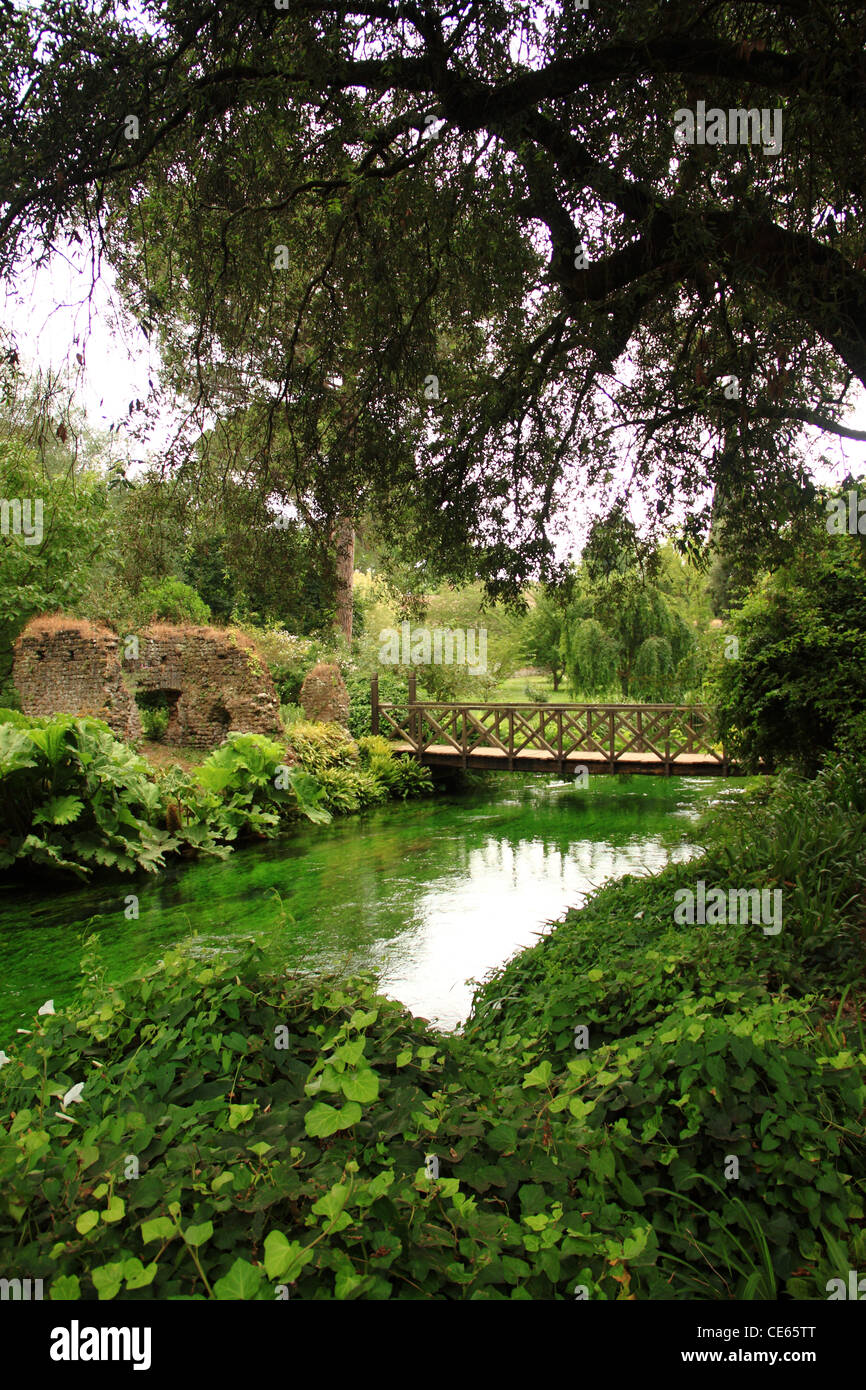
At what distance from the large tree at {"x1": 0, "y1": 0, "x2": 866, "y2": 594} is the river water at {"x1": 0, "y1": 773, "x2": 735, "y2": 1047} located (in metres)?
3.01

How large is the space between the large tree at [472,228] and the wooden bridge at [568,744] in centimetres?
921

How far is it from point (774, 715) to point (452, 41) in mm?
5530

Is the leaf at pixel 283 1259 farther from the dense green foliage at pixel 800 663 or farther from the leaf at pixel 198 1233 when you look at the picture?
the dense green foliage at pixel 800 663

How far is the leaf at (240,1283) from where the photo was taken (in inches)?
54.5

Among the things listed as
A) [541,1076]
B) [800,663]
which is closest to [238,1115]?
[541,1076]

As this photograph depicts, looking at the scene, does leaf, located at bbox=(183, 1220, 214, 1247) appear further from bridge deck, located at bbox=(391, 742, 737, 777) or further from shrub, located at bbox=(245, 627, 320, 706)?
shrub, located at bbox=(245, 627, 320, 706)

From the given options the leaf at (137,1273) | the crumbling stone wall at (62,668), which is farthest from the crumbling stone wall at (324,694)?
the leaf at (137,1273)

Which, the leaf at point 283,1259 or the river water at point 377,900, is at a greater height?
the leaf at point 283,1259

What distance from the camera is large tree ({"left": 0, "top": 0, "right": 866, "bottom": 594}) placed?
340 centimetres

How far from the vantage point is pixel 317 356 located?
4746 millimetres

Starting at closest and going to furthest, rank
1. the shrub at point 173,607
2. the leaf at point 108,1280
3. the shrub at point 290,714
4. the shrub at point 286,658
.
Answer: the leaf at point 108,1280, the shrub at point 173,607, the shrub at point 290,714, the shrub at point 286,658

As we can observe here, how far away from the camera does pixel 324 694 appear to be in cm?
1638

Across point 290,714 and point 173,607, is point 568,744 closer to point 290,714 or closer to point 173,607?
point 290,714

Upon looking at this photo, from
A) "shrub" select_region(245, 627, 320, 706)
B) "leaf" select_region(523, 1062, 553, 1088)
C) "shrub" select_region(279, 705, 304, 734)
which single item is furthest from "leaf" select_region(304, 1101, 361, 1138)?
"shrub" select_region(245, 627, 320, 706)
